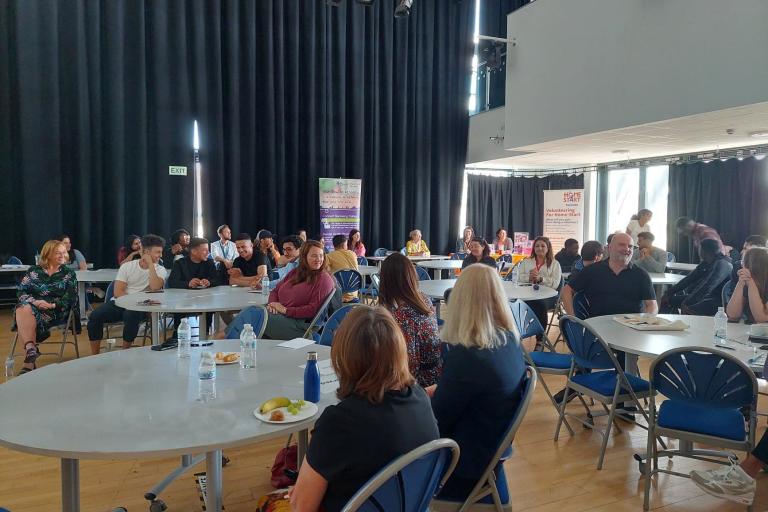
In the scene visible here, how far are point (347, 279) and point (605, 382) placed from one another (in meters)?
3.31

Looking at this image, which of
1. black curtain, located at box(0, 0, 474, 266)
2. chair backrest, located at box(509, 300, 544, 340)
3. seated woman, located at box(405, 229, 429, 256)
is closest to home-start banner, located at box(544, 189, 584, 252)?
black curtain, located at box(0, 0, 474, 266)

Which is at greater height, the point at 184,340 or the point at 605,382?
the point at 184,340

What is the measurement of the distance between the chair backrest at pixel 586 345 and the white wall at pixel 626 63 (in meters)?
4.09

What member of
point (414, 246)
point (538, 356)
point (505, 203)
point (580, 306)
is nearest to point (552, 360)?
point (538, 356)

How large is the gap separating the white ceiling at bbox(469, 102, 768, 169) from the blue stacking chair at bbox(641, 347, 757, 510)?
450cm

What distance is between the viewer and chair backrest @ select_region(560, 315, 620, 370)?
3.04m

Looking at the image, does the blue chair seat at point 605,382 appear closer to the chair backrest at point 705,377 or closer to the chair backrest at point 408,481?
the chair backrest at point 705,377

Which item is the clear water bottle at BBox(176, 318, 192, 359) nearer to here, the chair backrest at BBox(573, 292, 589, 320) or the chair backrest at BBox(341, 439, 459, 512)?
the chair backrest at BBox(341, 439, 459, 512)

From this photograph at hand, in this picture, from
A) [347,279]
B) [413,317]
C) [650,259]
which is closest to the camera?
[413,317]

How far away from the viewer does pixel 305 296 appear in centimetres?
423

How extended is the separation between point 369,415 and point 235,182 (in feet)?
29.5

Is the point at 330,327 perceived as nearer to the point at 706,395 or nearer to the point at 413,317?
the point at 413,317

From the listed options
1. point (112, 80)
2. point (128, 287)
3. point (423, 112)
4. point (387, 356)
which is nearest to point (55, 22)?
point (112, 80)

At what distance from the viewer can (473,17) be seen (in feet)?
40.3
